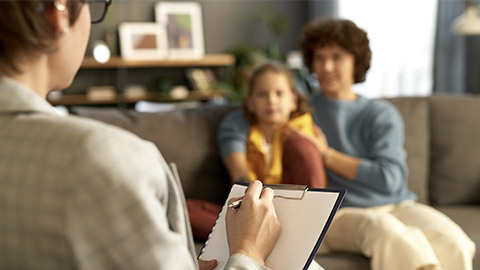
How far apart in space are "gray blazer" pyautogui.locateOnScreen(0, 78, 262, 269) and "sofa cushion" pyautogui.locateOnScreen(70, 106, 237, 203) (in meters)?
1.41

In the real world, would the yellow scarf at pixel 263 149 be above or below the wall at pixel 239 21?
below

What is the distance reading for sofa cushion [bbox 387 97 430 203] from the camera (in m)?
2.19

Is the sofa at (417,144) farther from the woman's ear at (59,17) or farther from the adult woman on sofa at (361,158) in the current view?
the woman's ear at (59,17)

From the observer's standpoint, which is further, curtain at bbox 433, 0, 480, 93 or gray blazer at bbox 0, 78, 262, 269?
curtain at bbox 433, 0, 480, 93

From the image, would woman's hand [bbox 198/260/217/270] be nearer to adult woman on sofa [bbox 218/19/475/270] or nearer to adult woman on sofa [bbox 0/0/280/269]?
adult woman on sofa [bbox 0/0/280/269]

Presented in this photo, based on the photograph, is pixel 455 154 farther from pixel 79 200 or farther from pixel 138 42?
pixel 138 42

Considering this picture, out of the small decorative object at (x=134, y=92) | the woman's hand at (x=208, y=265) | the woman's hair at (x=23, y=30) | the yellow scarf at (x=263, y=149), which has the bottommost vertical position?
the small decorative object at (x=134, y=92)

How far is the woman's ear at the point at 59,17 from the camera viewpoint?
62cm

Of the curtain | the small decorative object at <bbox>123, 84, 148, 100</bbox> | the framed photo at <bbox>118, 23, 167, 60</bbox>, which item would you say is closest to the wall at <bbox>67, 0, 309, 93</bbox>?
the framed photo at <bbox>118, 23, 167, 60</bbox>

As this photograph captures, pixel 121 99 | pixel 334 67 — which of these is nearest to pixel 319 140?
pixel 334 67

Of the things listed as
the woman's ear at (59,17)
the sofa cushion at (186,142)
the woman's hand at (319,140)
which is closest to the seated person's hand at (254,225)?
the woman's ear at (59,17)

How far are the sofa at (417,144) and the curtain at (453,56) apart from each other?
6.43 feet

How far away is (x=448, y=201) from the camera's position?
2.21 meters

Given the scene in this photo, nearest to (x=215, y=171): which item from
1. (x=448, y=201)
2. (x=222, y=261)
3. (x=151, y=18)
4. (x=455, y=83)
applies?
(x=448, y=201)
